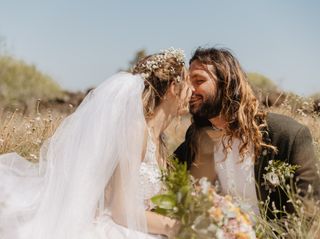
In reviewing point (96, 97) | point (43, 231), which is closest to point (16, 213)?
point (43, 231)

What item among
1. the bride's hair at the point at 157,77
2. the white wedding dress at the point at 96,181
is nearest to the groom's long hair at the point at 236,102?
the bride's hair at the point at 157,77

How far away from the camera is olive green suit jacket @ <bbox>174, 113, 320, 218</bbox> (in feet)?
17.3

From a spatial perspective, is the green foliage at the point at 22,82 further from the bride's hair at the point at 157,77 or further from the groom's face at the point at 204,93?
the bride's hair at the point at 157,77

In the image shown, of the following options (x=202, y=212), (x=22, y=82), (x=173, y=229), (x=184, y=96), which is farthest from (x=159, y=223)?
(x=22, y=82)

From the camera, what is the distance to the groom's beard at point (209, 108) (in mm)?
5488

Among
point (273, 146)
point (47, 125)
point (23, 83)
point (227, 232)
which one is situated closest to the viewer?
point (227, 232)

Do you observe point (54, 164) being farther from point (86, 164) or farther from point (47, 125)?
point (47, 125)

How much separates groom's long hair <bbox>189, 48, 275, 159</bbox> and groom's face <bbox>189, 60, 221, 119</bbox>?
0.05 meters

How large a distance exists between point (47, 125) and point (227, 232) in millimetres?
4193

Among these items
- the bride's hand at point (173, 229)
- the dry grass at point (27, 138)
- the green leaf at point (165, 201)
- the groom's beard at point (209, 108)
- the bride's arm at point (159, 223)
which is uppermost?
the groom's beard at point (209, 108)

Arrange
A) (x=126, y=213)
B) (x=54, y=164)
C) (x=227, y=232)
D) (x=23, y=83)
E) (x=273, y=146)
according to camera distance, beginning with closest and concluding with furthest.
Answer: (x=227, y=232), (x=126, y=213), (x=54, y=164), (x=273, y=146), (x=23, y=83)

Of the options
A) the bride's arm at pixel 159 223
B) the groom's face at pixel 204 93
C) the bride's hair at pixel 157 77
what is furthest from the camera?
the groom's face at pixel 204 93

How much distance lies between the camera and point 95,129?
15.5 ft

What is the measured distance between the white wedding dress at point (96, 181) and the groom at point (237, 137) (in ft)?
3.02
